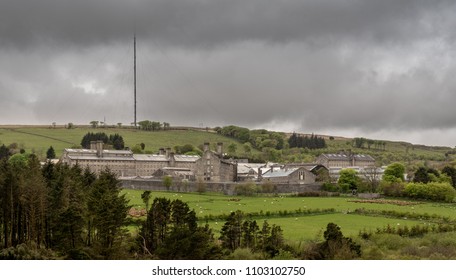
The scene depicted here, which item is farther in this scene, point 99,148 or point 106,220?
point 99,148

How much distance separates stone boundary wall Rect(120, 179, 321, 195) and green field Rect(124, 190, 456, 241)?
29.4 ft

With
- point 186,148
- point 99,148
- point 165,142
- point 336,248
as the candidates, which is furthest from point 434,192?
point 165,142

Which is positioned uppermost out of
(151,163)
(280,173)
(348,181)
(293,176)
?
(151,163)

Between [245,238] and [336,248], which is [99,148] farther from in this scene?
[336,248]

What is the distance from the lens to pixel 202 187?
292ft

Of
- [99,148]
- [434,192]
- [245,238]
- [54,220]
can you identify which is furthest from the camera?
[99,148]

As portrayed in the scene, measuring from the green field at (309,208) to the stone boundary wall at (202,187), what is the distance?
8954 millimetres

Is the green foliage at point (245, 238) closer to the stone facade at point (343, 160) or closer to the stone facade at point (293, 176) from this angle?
the stone facade at point (293, 176)

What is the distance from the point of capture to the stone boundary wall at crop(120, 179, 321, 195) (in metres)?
90.0

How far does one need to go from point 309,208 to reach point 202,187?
89.3 feet

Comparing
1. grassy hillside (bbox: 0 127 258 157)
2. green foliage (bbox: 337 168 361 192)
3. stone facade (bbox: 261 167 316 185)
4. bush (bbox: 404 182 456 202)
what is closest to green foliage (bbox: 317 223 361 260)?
bush (bbox: 404 182 456 202)

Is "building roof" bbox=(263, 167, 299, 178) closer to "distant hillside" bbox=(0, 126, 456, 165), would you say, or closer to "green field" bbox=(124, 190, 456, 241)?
"green field" bbox=(124, 190, 456, 241)

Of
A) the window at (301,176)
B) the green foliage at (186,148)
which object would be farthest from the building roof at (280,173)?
the green foliage at (186,148)

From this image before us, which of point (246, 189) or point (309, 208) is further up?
point (246, 189)
